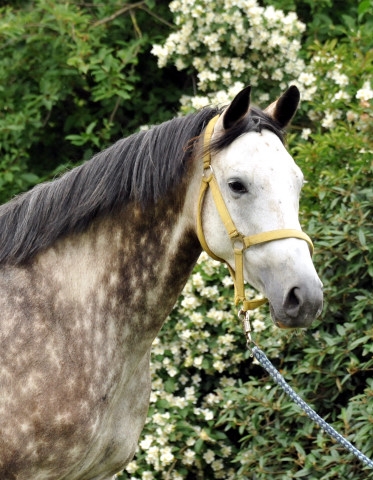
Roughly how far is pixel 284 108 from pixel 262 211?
44cm

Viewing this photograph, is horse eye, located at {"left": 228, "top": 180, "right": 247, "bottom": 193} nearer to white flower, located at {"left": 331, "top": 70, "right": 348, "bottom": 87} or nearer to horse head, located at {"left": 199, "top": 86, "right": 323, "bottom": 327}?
horse head, located at {"left": 199, "top": 86, "right": 323, "bottom": 327}

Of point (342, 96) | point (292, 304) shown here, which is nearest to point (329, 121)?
point (342, 96)

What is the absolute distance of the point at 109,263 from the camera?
2.42m

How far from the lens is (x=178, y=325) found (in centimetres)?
390

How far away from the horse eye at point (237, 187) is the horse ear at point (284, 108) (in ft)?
1.05

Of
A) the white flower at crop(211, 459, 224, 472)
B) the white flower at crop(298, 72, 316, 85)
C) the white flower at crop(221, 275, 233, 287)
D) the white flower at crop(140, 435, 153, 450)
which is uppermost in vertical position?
the white flower at crop(298, 72, 316, 85)

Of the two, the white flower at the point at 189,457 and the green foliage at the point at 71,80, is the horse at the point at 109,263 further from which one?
the green foliage at the point at 71,80

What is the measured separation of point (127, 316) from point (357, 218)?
1472mm

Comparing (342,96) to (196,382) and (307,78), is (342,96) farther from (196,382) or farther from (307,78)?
(196,382)

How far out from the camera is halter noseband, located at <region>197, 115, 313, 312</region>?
2135 mm

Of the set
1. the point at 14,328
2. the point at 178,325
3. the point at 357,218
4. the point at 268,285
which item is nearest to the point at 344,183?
the point at 357,218

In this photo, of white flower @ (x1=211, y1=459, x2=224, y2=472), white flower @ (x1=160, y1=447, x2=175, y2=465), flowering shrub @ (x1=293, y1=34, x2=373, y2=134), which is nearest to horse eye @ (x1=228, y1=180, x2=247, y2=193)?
flowering shrub @ (x1=293, y1=34, x2=373, y2=134)

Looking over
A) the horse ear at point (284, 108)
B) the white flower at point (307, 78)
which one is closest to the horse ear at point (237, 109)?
the horse ear at point (284, 108)

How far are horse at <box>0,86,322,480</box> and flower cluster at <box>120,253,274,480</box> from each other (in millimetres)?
1221
